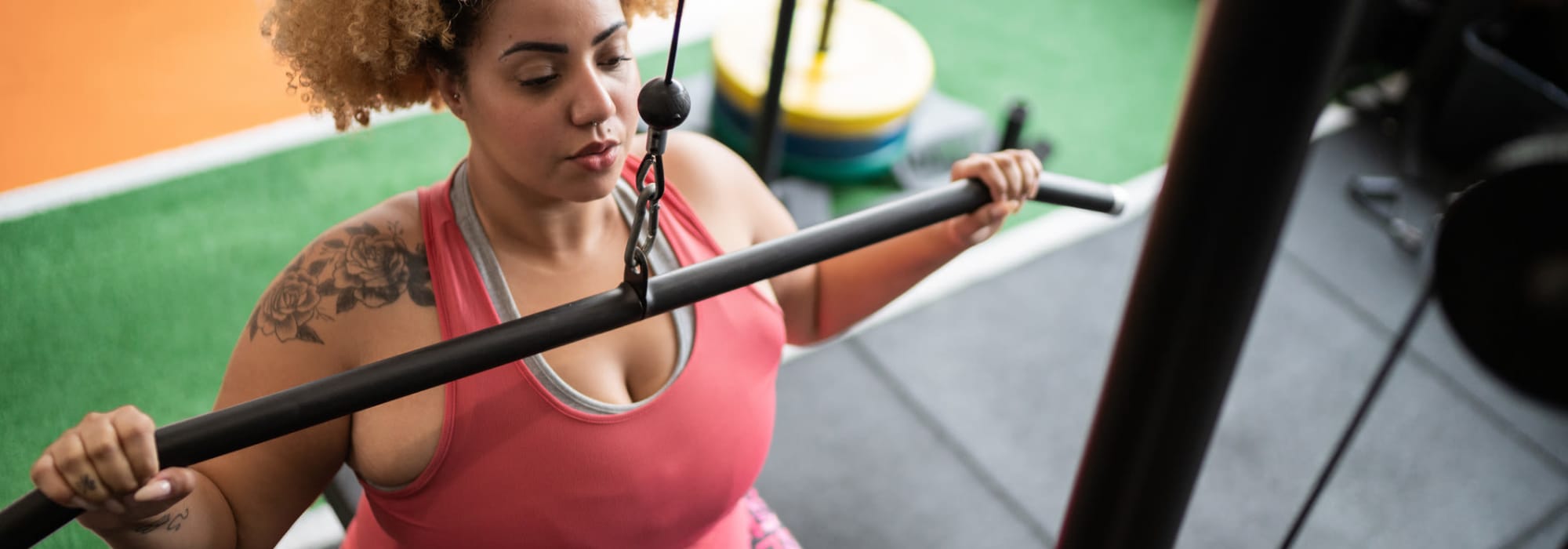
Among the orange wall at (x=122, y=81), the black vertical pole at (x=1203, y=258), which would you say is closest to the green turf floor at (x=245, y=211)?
the orange wall at (x=122, y=81)

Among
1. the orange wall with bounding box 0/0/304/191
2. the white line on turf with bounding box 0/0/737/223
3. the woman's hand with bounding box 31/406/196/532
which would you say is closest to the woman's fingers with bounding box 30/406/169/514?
the woman's hand with bounding box 31/406/196/532

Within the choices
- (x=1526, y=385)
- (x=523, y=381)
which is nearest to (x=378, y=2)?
(x=523, y=381)

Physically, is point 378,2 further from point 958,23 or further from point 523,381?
point 958,23

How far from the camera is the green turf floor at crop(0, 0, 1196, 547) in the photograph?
79.4 inches

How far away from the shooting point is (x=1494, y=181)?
1683 millimetres

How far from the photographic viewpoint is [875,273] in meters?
1.69

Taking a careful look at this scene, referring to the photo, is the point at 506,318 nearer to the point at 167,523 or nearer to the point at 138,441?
the point at 167,523

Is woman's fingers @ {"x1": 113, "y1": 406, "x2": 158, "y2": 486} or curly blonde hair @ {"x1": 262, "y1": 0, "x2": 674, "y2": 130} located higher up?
curly blonde hair @ {"x1": 262, "y1": 0, "x2": 674, "y2": 130}

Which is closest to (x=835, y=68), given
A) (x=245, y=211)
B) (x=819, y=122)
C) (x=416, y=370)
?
(x=819, y=122)

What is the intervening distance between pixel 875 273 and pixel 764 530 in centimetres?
49

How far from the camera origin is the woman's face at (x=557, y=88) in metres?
1.20

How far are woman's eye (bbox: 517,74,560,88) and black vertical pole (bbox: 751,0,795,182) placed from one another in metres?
1.14

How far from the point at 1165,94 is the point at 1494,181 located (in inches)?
108

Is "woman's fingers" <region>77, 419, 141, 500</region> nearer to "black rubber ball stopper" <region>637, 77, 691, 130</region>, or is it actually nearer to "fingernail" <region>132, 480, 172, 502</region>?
"fingernail" <region>132, 480, 172, 502</region>
